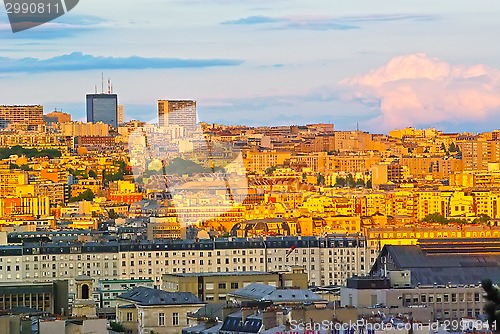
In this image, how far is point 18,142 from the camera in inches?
5709

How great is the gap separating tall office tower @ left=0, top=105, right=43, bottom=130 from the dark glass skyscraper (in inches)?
133

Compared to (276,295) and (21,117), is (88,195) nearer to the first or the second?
(21,117)

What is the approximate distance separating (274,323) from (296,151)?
407 feet

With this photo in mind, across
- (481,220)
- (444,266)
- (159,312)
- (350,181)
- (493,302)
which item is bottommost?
(159,312)

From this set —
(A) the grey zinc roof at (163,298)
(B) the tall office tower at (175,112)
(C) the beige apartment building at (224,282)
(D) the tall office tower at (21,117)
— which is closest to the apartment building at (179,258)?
(C) the beige apartment building at (224,282)

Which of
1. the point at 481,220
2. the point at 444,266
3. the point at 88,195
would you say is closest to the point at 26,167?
the point at 88,195

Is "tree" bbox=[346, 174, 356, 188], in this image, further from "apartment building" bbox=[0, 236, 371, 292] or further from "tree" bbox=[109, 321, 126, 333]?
"tree" bbox=[109, 321, 126, 333]

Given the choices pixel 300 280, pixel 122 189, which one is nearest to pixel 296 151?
pixel 122 189

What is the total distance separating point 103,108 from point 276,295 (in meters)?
118

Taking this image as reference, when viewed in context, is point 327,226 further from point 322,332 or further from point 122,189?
point 322,332

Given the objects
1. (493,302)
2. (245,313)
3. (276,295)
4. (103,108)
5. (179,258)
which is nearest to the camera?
(493,302)

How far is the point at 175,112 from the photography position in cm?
10962

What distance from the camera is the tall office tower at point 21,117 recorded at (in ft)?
509

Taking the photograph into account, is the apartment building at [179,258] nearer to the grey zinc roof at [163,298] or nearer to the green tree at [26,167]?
the grey zinc roof at [163,298]
